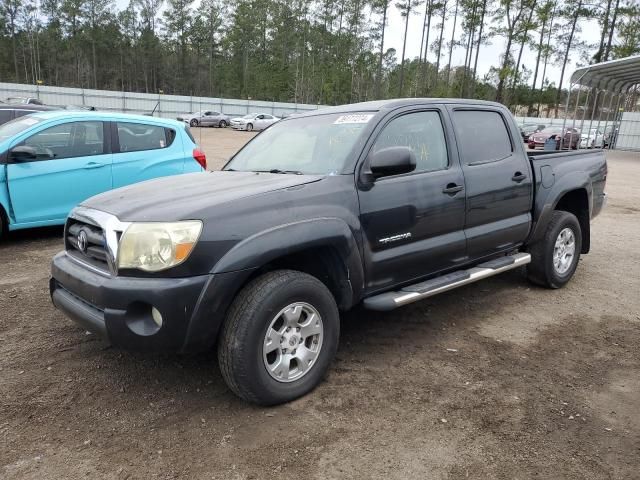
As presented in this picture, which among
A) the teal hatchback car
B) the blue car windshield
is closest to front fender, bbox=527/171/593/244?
the teal hatchback car

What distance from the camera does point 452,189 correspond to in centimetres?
387

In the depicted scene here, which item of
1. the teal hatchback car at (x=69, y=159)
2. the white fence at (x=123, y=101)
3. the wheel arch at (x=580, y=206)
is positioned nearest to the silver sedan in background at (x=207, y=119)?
the white fence at (x=123, y=101)

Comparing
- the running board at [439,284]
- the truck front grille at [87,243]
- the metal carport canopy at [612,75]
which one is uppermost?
the metal carport canopy at [612,75]

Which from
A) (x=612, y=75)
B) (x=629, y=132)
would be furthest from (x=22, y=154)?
(x=629, y=132)

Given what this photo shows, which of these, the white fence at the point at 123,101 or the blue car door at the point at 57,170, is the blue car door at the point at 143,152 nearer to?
the blue car door at the point at 57,170

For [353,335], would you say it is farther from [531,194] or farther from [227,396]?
[531,194]

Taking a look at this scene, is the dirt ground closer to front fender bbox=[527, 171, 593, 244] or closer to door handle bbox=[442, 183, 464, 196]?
front fender bbox=[527, 171, 593, 244]

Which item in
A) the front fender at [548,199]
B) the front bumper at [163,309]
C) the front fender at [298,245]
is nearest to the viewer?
the front bumper at [163,309]

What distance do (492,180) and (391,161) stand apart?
1.41 meters

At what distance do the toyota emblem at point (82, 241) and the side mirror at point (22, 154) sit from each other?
11.5 feet

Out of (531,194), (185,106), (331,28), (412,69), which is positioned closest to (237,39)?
(331,28)

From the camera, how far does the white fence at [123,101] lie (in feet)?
136

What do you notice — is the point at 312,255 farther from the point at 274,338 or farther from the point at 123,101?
the point at 123,101

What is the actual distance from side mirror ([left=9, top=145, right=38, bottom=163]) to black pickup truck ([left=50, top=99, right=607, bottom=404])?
10.4 ft
